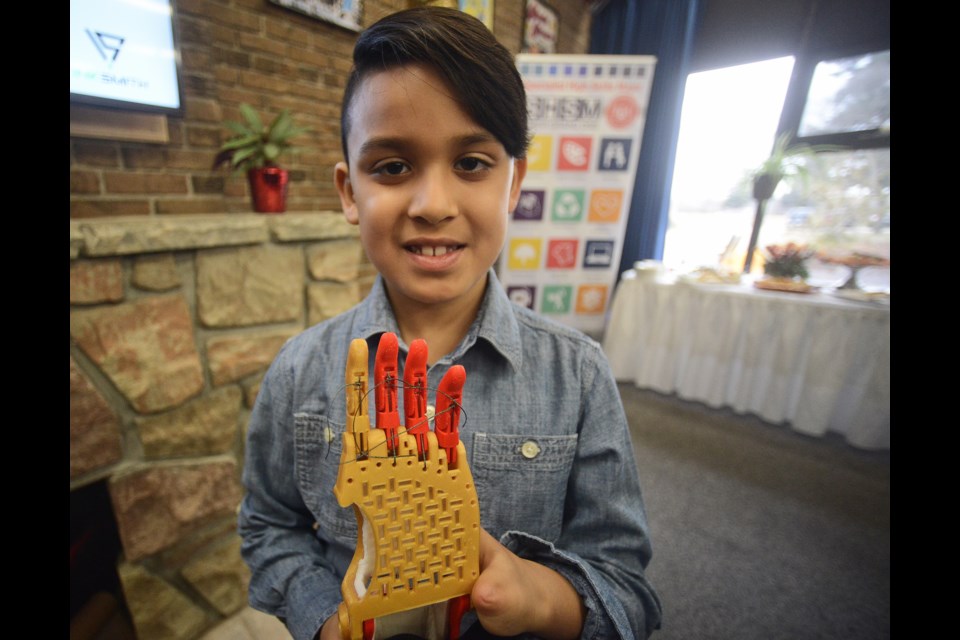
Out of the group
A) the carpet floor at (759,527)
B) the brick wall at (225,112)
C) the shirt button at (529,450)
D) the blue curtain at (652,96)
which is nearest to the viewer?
the shirt button at (529,450)

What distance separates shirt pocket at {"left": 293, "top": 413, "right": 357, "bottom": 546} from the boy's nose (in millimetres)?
Answer: 293

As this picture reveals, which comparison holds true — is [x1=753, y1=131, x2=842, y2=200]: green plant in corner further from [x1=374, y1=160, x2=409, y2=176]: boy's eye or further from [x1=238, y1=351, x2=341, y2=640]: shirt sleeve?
[x1=238, y1=351, x2=341, y2=640]: shirt sleeve

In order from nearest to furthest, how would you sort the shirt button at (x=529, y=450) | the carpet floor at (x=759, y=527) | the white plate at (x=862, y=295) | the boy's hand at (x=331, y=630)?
the boy's hand at (x=331, y=630) < the shirt button at (x=529, y=450) < the carpet floor at (x=759, y=527) < the white plate at (x=862, y=295)

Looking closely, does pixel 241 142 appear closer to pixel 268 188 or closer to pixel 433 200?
pixel 268 188

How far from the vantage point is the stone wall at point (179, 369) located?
0.95 meters

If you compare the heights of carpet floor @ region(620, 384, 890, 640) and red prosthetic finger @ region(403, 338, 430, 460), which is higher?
red prosthetic finger @ region(403, 338, 430, 460)

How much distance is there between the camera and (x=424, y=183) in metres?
0.42

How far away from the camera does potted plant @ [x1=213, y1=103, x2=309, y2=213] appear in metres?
1.30

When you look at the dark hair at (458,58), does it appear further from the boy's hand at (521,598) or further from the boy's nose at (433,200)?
the boy's hand at (521,598)

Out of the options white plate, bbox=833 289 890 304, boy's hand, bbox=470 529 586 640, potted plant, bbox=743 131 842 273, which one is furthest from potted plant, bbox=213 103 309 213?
white plate, bbox=833 289 890 304

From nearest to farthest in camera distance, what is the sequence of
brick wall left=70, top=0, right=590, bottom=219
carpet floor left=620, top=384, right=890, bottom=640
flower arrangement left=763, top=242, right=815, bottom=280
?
carpet floor left=620, top=384, right=890, bottom=640 → brick wall left=70, top=0, right=590, bottom=219 → flower arrangement left=763, top=242, right=815, bottom=280

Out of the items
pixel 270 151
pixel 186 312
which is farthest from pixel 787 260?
pixel 186 312

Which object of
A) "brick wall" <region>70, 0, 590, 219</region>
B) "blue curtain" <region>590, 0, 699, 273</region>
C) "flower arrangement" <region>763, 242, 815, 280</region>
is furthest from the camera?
"flower arrangement" <region>763, 242, 815, 280</region>

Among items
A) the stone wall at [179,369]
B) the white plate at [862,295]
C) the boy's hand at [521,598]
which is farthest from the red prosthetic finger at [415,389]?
the white plate at [862,295]
